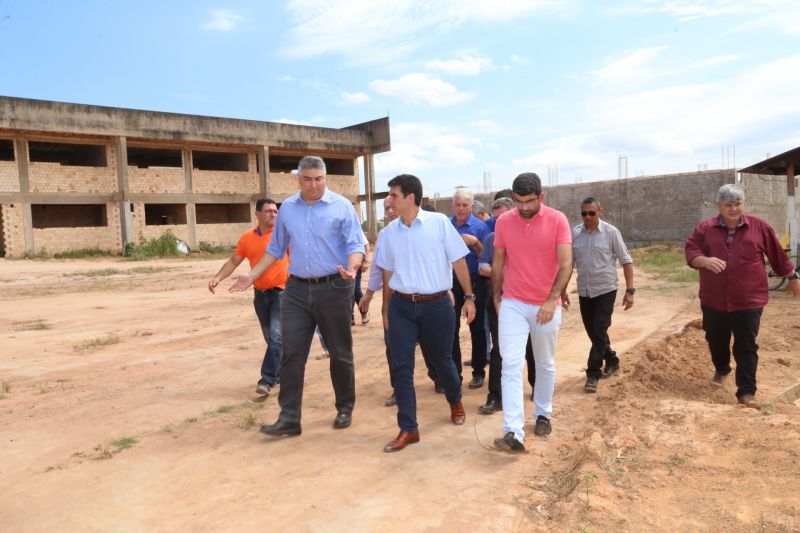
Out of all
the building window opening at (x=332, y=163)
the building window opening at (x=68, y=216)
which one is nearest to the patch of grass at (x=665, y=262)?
the building window opening at (x=332, y=163)

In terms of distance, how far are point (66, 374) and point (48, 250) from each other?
19747 mm

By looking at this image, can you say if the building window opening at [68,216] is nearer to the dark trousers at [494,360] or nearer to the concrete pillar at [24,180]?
the concrete pillar at [24,180]

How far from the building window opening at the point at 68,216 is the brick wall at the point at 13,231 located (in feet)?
9.79

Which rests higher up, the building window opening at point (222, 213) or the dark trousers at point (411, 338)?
the building window opening at point (222, 213)

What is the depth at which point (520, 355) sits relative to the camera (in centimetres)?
424

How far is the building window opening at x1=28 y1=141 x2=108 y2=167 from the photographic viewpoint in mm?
25617

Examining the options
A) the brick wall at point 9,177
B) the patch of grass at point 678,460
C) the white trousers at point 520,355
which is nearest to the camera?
the patch of grass at point 678,460

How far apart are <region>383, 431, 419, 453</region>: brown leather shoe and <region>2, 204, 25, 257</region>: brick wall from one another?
23.1 metres

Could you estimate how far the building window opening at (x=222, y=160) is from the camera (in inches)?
1184

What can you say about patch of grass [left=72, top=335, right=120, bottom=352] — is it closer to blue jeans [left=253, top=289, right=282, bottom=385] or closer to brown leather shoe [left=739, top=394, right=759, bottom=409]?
blue jeans [left=253, top=289, right=282, bottom=385]

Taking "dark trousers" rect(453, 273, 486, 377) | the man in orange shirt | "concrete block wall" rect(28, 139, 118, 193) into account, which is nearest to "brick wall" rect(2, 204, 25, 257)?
"concrete block wall" rect(28, 139, 118, 193)

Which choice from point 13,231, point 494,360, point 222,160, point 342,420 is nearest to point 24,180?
point 13,231

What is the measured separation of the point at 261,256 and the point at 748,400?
4.59 metres

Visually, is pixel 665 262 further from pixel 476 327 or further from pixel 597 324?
pixel 476 327
